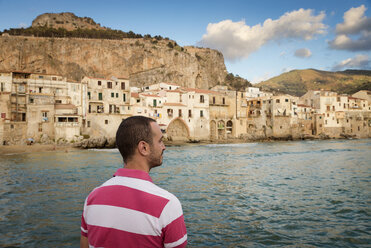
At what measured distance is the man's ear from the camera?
1999 mm

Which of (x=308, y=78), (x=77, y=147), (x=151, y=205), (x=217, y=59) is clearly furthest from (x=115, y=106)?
(x=308, y=78)

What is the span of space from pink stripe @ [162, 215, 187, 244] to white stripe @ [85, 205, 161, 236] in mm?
50

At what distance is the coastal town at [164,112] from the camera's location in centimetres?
3728

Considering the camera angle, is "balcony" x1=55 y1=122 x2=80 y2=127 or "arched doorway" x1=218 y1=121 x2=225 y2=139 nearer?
"balcony" x1=55 y1=122 x2=80 y2=127

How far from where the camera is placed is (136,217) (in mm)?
1741

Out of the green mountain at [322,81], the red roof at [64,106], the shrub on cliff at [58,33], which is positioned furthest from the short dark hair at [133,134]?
the green mountain at [322,81]

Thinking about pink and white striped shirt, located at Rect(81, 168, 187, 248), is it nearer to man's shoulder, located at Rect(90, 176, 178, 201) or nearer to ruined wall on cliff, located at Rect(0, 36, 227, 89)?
man's shoulder, located at Rect(90, 176, 178, 201)

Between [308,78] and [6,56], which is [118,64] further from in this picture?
[308,78]

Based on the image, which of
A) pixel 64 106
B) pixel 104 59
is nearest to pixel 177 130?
pixel 64 106

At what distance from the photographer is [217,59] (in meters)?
97.4

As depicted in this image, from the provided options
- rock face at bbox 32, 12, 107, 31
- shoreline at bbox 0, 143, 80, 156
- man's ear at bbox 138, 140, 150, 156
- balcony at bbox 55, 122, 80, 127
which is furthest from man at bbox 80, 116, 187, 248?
rock face at bbox 32, 12, 107, 31

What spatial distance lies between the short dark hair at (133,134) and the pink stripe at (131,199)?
268 mm

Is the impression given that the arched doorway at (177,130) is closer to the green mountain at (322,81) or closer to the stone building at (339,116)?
the stone building at (339,116)

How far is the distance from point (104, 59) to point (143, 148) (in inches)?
3058
